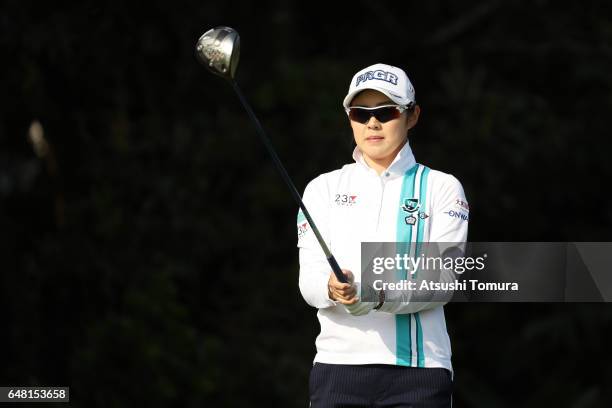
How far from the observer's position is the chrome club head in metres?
4.82

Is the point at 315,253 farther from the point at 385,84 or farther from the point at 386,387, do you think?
the point at 385,84

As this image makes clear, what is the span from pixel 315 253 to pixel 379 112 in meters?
0.51

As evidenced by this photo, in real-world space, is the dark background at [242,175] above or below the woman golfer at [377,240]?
above

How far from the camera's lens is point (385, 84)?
15.6ft

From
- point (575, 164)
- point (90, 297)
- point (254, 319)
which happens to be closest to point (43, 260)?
point (90, 297)

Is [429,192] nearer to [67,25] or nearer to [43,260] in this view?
[67,25]

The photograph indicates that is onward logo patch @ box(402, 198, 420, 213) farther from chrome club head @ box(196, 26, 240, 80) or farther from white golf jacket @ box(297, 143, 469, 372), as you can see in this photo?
chrome club head @ box(196, 26, 240, 80)

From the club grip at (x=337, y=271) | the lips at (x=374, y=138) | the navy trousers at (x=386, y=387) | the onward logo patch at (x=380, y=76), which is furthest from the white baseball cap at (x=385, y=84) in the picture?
the navy trousers at (x=386, y=387)

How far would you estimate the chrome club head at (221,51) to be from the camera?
15.8 feet

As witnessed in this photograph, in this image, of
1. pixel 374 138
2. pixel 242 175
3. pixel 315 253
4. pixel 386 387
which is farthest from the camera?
pixel 242 175

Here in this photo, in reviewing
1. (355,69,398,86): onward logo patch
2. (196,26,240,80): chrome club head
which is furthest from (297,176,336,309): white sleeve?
(196,26,240,80): chrome club head

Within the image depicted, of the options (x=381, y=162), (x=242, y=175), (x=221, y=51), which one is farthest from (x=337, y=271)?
(x=242, y=175)

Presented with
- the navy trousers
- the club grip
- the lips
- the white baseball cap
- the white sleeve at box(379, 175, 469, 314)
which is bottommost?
the navy trousers

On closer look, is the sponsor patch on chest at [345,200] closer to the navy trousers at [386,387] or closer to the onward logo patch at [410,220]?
the onward logo patch at [410,220]
